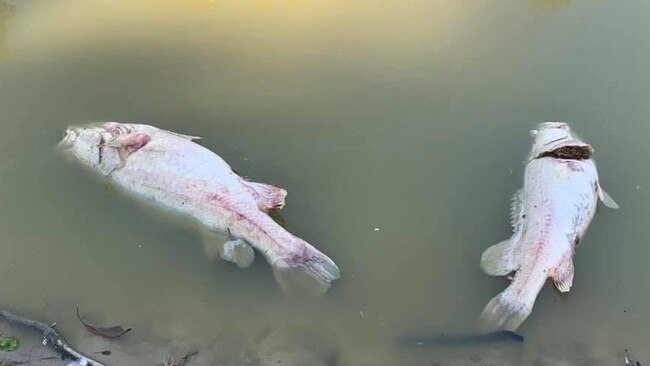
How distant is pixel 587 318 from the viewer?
4.79m

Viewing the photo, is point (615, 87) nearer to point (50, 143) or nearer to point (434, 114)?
point (434, 114)

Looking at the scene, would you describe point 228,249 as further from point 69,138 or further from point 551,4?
point 551,4

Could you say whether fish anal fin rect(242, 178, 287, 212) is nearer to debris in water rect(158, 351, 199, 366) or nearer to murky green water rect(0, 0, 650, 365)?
murky green water rect(0, 0, 650, 365)

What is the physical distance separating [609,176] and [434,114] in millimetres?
1590

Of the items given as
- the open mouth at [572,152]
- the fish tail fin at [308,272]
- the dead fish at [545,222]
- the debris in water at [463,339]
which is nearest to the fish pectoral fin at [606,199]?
the dead fish at [545,222]

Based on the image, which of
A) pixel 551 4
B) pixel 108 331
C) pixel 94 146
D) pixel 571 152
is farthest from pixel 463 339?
pixel 551 4

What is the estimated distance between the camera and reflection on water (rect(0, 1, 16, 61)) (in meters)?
6.67

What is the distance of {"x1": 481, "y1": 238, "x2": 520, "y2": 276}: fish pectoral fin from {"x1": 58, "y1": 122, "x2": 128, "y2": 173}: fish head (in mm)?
3136

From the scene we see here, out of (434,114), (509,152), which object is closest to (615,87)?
(509,152)

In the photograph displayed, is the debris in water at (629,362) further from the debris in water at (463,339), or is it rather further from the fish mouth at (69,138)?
the fish mouth at (69,138)

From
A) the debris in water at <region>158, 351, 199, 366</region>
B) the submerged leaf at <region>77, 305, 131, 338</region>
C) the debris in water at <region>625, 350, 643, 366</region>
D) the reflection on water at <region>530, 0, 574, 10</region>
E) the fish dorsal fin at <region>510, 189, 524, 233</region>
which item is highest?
the reflection on water at <region>530, 0, 574, 10</region>

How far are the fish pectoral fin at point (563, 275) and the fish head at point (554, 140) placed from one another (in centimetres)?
108

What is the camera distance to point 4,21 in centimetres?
696

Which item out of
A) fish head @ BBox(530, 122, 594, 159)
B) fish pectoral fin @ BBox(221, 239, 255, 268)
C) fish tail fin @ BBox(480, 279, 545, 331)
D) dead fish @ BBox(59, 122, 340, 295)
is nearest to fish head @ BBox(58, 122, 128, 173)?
dead fish @ BBox(59, 122, 340, 295)
